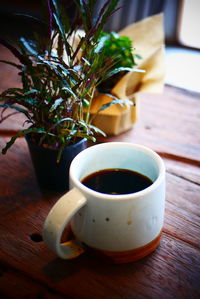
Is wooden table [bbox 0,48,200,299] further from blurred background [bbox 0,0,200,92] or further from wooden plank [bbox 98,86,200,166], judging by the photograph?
blurred background [bbox 0,0,200,92]

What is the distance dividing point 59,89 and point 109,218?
0.77 ft

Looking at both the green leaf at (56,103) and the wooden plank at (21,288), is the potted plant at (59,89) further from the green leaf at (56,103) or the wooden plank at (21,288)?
the wooden plank at (21,288)

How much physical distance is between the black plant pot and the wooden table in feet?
0.07

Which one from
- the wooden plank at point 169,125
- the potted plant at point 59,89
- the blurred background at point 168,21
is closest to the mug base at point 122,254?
the potted plant at point 59,89

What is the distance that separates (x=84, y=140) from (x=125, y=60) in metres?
0.29

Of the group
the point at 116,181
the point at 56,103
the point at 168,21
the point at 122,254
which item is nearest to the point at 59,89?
the point at 56,103

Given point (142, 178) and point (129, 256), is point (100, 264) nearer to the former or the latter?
point (129, 256)

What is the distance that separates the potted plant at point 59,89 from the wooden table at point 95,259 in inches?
3.0

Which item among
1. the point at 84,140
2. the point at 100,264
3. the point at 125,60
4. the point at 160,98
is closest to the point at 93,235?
the point at 100,264

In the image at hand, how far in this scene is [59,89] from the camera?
589 millimetres

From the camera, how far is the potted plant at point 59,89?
57 centimetres

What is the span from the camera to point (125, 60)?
835 mm

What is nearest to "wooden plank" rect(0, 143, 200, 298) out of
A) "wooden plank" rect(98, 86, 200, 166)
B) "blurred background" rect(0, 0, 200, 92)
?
"wooden plank" rect(98, 86, 200, 166)

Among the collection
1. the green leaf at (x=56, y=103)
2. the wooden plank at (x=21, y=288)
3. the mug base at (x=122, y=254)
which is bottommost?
the wooden plank at (x=21, y=288)
